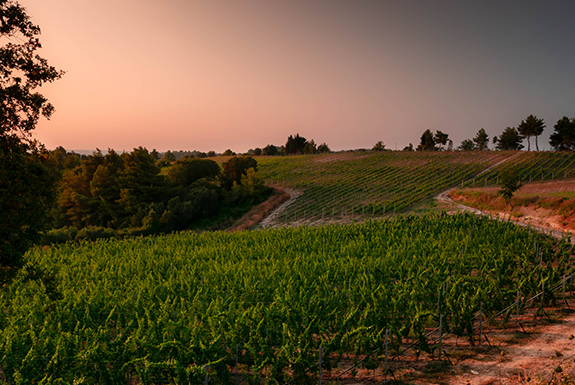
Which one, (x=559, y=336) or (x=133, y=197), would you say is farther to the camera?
(x=133, y=197)

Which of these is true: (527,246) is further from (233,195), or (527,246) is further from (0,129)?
(233,195)

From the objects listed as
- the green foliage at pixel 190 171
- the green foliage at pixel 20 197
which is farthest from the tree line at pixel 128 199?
the green foliage at pixel 20 197

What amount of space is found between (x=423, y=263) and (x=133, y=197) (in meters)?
42.6

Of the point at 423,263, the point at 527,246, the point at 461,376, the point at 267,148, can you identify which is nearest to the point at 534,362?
the point at 461,376

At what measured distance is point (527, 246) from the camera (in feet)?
60.9

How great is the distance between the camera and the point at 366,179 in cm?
6881

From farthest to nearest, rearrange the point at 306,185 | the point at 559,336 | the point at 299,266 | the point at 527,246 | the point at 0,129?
the point at 306,185 → the point at 527,246 → the point at 299,266 → the point at 559,336 → the point at 0,129

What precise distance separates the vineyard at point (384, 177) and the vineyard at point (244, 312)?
26.2m

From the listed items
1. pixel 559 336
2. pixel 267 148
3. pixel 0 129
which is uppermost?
pixel 267 148

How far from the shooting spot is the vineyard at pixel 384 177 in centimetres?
4897

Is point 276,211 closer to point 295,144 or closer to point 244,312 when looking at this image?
point 244,312

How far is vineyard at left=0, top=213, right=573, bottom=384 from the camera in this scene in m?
8.02

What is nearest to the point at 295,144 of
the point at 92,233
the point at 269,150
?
the point at 269,150

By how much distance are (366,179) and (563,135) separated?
68486mm
